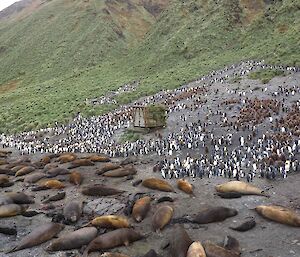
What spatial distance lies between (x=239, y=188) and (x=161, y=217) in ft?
11.5

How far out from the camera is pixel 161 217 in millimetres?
12742

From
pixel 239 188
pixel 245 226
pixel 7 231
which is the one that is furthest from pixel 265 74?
pixel 7 231

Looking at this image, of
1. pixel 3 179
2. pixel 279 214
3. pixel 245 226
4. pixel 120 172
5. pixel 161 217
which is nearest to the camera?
pixel 245 226

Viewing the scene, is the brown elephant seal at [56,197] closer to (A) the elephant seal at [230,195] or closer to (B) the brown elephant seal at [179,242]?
(B) the brown elephant seal at [179,242]

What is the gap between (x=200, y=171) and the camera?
1727 centimetres

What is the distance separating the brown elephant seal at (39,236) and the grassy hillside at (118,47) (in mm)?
28491

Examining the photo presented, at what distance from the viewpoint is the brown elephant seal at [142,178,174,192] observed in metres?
15.5

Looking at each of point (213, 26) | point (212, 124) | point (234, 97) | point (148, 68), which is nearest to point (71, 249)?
point (212, 124)

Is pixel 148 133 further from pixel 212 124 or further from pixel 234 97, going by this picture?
pixel 234 97

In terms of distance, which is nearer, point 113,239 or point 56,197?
point 113,239

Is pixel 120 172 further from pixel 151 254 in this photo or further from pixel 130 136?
pixel 130 136

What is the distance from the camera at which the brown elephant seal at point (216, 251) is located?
10398mm

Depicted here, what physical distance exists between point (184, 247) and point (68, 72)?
6820cm

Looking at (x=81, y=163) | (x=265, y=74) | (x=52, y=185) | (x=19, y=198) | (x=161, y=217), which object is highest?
(x=265, y=74)
